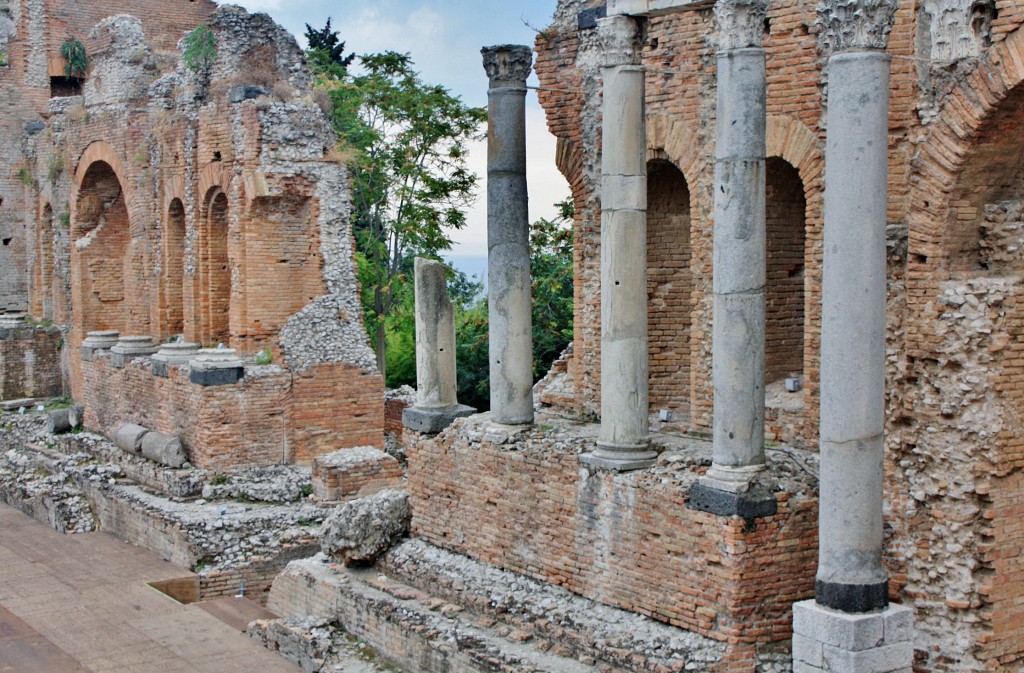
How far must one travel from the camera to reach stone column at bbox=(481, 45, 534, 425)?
40.9 ft

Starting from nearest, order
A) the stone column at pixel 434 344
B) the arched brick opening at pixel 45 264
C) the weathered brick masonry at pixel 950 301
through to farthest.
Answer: the weathered brick masonry at pixel 950 301, the stone column at pixel 434 344, the arched brick opening at pixel 45 264

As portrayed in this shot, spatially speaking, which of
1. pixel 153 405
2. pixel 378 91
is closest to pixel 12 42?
pixel 378 91

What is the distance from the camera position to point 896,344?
31.9 feet

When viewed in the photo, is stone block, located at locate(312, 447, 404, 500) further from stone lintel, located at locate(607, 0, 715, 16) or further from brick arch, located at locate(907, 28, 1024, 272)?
brick arch, located at locate(907, 28, 1024, 272)

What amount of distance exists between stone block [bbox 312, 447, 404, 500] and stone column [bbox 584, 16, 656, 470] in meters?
6.48

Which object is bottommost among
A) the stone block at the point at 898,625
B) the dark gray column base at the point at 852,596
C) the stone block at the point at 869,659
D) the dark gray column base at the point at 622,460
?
the stone block at the point at 869,659

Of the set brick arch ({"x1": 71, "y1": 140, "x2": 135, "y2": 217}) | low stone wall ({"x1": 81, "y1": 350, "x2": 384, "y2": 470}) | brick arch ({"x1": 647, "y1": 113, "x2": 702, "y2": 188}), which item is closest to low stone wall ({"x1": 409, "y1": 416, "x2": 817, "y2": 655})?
brick arch ({"x1": 647, "y1": 113, "x2": 702, "y2": 188})

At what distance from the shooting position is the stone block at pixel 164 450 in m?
18.0

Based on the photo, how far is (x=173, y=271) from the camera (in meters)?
21.3

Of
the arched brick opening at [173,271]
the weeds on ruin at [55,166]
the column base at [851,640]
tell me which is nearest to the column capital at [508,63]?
the column base at [851,640]

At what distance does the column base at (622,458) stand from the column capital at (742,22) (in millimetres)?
3388

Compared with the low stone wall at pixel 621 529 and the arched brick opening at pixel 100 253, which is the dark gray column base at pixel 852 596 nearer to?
the low stone wall at pixel 621 529

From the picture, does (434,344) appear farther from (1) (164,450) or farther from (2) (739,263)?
(1) (164,450)

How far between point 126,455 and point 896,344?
1295 centimetres
